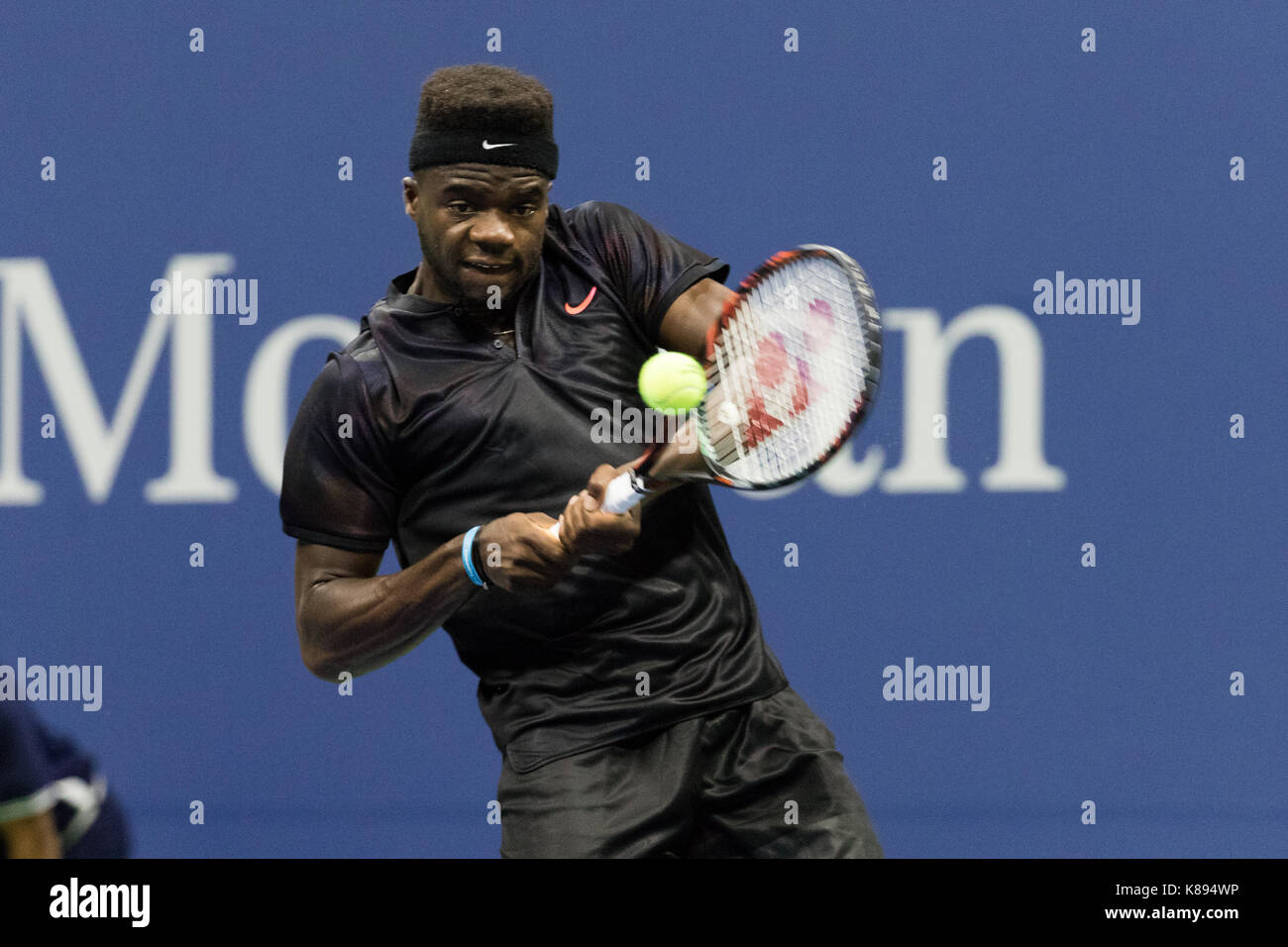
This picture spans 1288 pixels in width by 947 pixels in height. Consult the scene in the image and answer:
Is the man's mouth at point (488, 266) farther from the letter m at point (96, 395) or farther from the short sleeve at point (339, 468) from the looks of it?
the letter m at point (96, 395)

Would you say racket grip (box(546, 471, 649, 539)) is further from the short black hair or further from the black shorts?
the short black hair

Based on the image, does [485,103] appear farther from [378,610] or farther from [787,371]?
[378,610]

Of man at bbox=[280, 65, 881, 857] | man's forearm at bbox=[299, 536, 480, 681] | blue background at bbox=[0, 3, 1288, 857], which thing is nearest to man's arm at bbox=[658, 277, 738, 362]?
man at bbox=[280, 65, 881, 857]

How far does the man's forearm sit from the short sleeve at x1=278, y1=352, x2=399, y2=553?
0.07 meters

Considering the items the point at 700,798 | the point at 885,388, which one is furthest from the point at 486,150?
the point at 885,388

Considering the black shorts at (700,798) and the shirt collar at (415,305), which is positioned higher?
the shirt collar at (415,305)

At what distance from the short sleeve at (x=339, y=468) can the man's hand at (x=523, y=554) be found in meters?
0.23

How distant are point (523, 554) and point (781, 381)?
41 cm

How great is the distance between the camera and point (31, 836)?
217 cm

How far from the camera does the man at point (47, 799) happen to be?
2172mm

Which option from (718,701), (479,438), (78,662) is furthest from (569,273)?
(78,662)

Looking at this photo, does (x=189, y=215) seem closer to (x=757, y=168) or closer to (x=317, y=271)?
(x=317, y=271)

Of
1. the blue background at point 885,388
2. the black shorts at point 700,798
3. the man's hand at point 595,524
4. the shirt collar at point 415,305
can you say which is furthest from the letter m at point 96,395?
the man's hand at point 595,524
